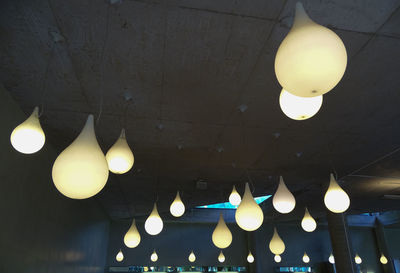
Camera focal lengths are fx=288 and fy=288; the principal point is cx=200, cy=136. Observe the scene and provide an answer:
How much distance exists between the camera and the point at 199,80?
Result: 3.94 m

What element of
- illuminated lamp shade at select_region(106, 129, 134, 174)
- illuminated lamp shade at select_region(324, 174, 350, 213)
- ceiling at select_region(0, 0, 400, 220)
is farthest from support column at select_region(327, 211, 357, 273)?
illuminated lamp shade at select_region(106, 129, 134, 174)

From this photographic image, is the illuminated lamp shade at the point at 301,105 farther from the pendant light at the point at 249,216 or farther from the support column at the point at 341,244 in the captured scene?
the support column at the point at 341,244

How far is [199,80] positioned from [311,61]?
269cm

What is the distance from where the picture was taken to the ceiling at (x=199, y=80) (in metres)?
2.96

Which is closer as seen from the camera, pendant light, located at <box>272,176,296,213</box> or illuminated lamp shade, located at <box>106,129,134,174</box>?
illuminated lamp shade, located at <box>106,129,134,174</box>

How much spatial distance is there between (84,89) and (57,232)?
4.08 m

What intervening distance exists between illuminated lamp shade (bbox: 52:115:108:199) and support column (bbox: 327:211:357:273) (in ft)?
25.5

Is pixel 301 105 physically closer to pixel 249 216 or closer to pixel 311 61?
pixel 311 61

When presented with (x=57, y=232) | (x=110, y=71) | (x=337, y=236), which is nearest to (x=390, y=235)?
(x=337, y=236)

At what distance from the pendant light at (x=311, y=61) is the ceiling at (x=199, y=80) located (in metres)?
1.65

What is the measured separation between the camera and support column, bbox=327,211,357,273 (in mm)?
7387

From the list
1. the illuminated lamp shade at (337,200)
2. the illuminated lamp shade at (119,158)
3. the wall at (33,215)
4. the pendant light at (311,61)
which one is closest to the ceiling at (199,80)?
the wall at (33,215)

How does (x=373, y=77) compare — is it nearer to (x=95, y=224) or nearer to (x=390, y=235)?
(x=95, y=224)

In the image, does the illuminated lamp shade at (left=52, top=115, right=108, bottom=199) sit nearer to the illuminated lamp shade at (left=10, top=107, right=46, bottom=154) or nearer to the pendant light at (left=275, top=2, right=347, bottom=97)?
the pendant light at (left=275, top=2, right=347, bottom=97)
